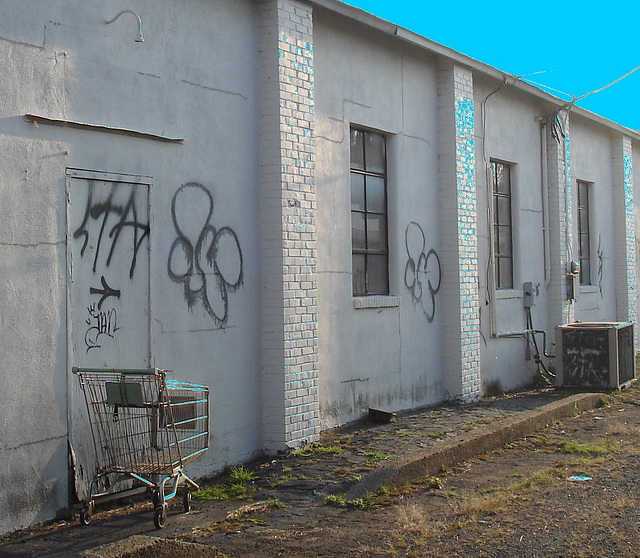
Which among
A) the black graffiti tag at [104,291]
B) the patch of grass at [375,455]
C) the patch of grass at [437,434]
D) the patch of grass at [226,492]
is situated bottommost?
the patch of grass at [226,492]

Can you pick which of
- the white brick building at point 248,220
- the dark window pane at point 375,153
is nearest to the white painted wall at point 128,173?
the white brick building at point 248,220

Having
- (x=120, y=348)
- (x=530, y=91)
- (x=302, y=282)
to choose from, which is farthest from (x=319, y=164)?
(x=530, y=91)

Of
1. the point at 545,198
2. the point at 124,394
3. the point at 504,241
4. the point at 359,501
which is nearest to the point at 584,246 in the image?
the point at 545,198

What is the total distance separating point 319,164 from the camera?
9.38 meters

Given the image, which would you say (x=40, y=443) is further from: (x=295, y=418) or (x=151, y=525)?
(x=295, y=418)

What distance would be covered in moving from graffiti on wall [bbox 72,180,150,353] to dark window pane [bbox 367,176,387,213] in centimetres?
387

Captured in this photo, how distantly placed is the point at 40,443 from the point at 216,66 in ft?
12.5

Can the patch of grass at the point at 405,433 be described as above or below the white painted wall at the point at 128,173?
below

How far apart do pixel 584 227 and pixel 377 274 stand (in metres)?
7.70

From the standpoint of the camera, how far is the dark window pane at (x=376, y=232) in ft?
34.2

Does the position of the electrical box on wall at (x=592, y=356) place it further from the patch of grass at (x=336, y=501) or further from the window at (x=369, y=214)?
the patch of grass at (x=336, y=501)

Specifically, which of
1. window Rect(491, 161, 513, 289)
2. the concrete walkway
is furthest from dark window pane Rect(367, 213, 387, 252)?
window Rect(491, 161, 513, 289)

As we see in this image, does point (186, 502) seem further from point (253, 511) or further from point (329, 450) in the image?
point (329, 450)

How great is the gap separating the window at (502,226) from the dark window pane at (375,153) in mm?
2985
